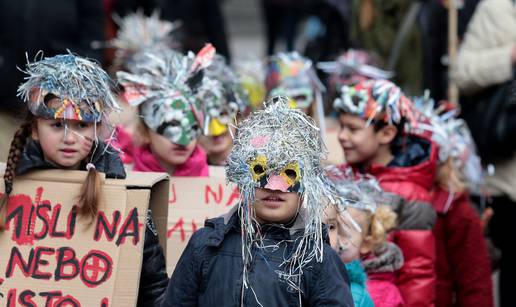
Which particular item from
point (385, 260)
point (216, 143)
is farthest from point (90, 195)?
point (216, 143)

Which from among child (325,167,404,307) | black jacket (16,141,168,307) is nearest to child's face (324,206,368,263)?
child (325,167,404,307)

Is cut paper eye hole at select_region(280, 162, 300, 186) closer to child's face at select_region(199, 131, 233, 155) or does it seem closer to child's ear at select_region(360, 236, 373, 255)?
child's ear at select_region(360, 236, 373, 255)

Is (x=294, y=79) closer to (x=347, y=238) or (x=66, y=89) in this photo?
(x=347, y=238)

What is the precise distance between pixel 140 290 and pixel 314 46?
6047 millimetres

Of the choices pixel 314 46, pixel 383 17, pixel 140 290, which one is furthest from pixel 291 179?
pixel 314 46

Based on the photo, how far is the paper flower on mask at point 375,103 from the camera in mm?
7012

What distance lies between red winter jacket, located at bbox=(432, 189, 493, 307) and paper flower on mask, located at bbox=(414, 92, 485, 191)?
401mm

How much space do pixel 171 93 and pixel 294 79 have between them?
7.65 ft

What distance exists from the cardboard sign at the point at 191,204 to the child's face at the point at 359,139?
0.82 m

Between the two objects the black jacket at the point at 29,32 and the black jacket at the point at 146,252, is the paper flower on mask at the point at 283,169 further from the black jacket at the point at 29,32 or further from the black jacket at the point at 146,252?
the black jacket at the point at 29,32

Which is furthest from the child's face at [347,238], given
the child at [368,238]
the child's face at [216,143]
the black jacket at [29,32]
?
the black jacket at [29,32]

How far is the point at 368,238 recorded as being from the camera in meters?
6.32

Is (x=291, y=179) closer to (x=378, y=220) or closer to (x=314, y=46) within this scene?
(x=378, y=220)

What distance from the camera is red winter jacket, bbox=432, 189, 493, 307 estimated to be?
7207mm
